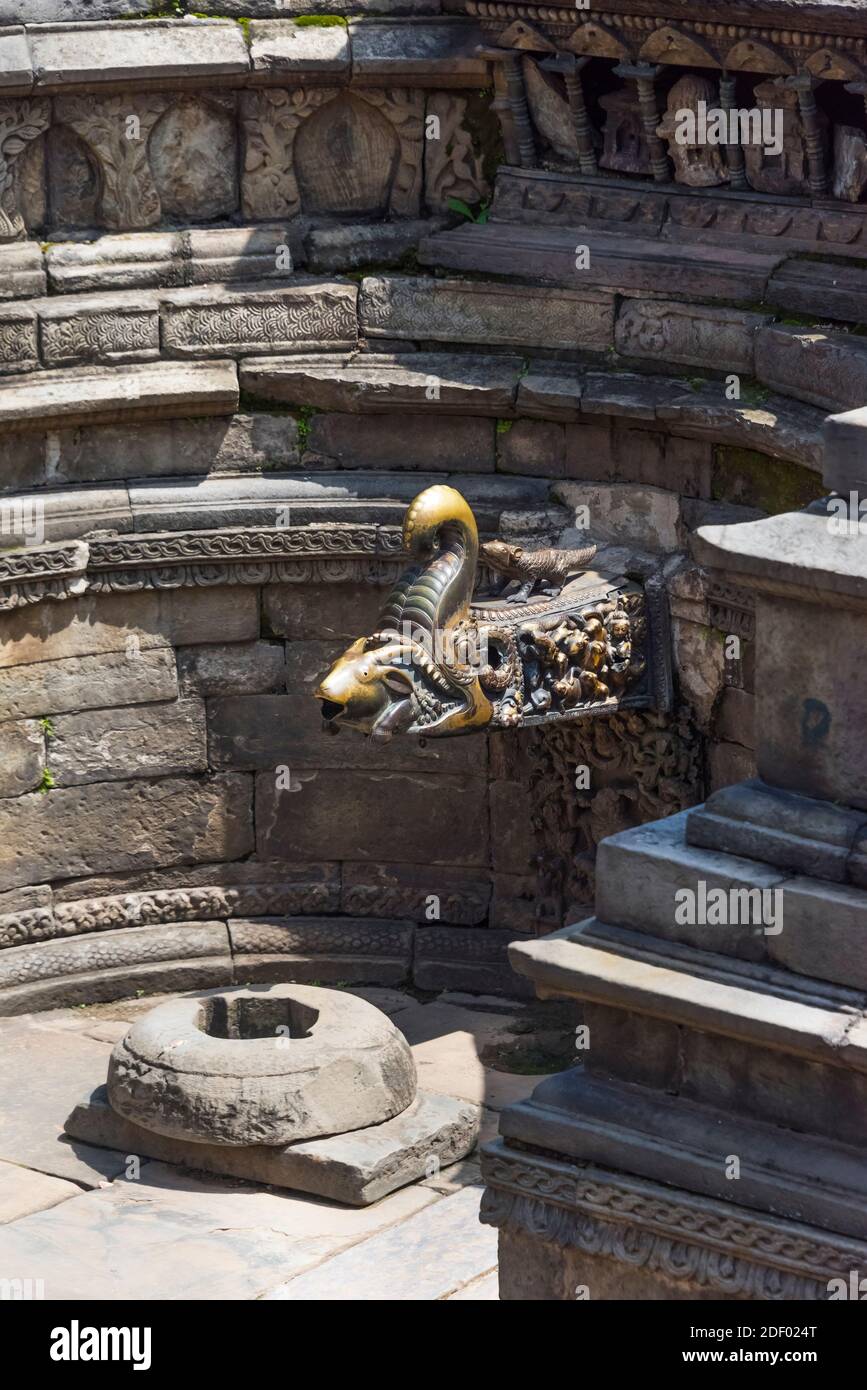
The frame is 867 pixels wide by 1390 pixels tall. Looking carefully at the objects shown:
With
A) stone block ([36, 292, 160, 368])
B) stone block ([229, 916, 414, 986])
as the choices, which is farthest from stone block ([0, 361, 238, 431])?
stone block ([229, 916, 414, 986])

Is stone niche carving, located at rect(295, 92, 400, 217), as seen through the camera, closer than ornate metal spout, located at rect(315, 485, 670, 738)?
No

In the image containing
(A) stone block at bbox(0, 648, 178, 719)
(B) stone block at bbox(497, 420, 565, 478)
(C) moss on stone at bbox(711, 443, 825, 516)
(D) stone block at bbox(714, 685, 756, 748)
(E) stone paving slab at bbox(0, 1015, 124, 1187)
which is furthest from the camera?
(B) stone block at bbox(497, 420, 565, 478)

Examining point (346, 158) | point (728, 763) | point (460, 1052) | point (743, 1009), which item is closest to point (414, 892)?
point (460, 1052)

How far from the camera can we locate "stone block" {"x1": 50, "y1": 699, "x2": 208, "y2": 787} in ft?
32.2

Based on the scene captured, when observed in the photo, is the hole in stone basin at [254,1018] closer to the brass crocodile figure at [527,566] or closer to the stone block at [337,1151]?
the stone block at [337,1151]

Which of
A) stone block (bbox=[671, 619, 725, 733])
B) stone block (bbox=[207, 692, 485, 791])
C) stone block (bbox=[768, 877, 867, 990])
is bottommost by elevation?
stone block (bbox=[207, 692, 485, 791])

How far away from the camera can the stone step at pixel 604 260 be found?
931 cm

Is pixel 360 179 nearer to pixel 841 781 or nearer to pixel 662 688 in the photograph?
pixel 662 688

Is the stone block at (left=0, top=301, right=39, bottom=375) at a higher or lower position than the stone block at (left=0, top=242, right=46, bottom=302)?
lower

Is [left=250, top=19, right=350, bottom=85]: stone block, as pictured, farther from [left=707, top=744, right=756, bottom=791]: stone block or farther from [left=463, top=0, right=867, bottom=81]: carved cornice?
[left=707, top=744, right=756, bottom=791]: stone block

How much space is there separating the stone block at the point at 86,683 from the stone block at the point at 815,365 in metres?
2.93

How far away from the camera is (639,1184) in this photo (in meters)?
4.72

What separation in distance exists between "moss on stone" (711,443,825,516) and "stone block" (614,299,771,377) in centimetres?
37

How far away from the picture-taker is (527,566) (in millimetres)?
9102
